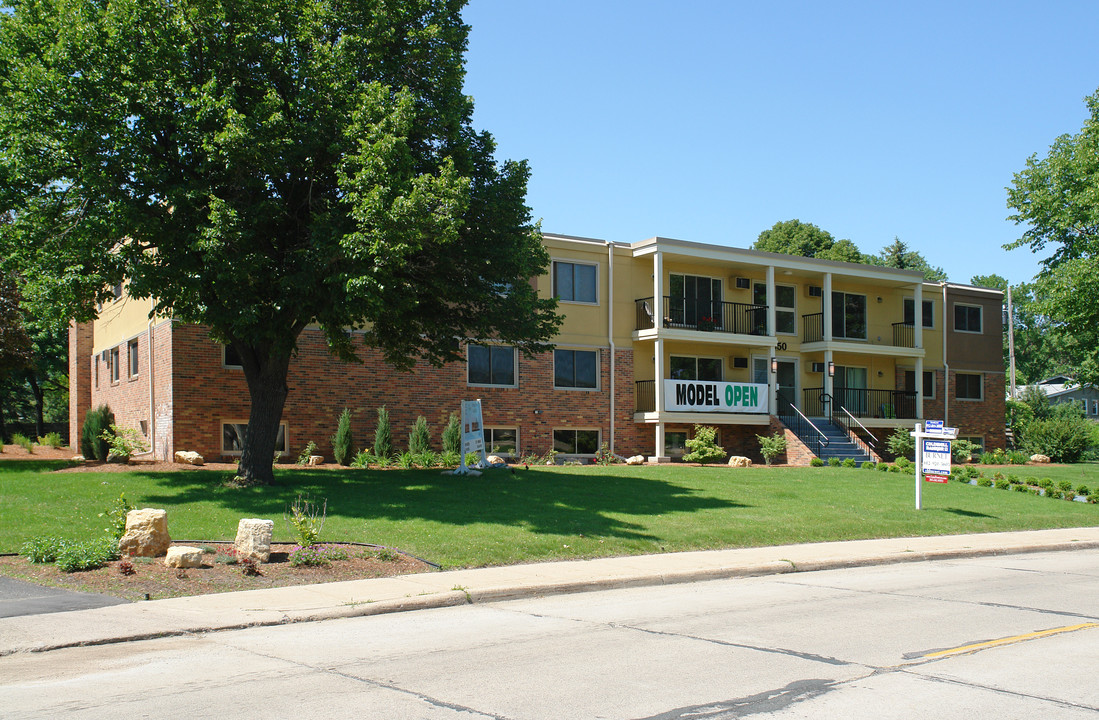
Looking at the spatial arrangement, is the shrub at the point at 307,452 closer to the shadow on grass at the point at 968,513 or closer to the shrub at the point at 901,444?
the shadow on grass at the point at 968,513

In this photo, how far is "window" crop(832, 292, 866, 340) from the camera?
35.5m

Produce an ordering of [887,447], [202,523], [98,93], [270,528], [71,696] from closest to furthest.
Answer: [71,696] < [270,528] < [202,523] < [98,93] < [887,447]

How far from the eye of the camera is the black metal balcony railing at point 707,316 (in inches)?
1209

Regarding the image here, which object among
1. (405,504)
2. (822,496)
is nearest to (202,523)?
(405,504)

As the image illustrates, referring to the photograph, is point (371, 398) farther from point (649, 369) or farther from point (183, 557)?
point (183, 557)

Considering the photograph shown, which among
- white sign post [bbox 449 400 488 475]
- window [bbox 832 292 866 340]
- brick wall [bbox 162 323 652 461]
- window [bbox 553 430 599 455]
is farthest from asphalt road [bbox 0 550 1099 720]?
window [bbox 832 292 866 340]

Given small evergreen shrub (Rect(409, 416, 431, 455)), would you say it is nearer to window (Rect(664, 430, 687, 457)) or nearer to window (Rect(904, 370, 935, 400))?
window (Rect(664, 430, 687, 457))

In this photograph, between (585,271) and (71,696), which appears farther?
(585,271)

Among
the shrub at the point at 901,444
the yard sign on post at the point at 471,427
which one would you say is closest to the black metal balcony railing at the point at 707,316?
the shrub at the point at 901,444

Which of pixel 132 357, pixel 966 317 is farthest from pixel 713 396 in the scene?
pixel 132 357

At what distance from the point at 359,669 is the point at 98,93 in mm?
12181

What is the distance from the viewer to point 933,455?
1889 centimetres

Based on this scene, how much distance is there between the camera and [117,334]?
29688 mm

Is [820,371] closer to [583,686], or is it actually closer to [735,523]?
[735,523]
